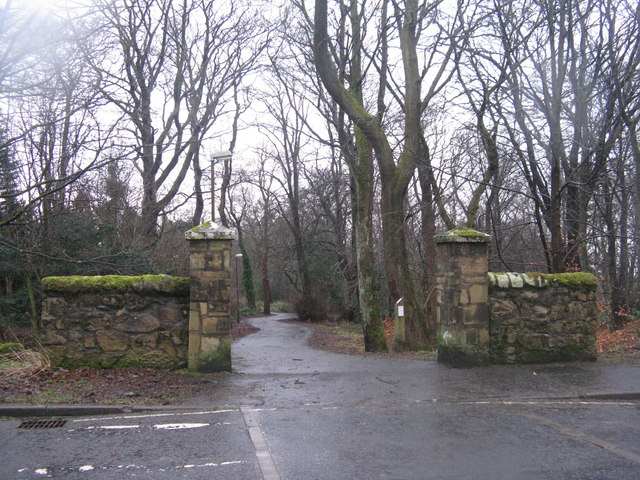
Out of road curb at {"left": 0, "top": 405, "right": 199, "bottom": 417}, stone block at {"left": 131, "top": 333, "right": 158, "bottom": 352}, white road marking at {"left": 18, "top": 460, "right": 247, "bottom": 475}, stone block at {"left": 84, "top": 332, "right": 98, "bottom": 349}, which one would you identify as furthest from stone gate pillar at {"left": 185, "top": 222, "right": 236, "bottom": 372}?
white road marking at {"left": 18, "top": 460, "right": 247, "bottom": 475}

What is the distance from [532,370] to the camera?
8.53 metres

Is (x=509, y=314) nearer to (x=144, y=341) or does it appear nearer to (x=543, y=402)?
(x=543, y=402)

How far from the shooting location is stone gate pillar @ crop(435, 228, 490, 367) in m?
8.72

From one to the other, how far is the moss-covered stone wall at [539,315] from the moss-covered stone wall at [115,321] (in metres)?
4.81

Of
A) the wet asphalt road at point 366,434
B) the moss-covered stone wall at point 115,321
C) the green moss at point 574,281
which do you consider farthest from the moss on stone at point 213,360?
the green moss at point 574,281

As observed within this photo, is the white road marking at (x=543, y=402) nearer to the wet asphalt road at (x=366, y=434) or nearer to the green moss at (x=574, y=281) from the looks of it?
the wet asphalt road at (x=366, y=434)

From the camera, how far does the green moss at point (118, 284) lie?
826cm

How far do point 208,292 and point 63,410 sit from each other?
260 cm

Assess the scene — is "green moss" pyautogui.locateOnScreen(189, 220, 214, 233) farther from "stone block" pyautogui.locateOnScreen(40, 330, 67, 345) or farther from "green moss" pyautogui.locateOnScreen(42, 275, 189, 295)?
"stone block" pyautogui.locateOnScreen(40, 330, 67, 345)

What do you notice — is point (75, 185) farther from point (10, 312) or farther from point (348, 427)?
point (348, 427)

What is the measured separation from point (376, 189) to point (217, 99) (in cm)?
834

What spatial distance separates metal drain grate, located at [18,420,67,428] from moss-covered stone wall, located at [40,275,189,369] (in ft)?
7.73

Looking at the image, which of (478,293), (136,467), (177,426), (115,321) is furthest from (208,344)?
(478,293)

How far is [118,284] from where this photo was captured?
327 inches
